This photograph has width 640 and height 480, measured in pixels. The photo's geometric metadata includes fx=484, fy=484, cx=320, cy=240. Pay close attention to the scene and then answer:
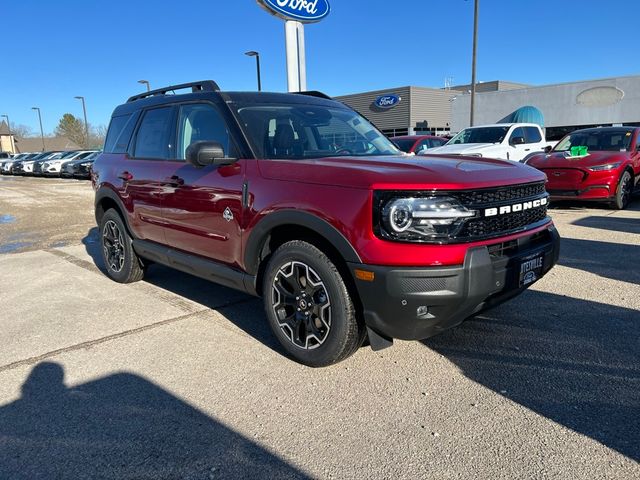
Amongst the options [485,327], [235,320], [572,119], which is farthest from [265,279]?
[572,119]

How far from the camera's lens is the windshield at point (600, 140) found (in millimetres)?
9414

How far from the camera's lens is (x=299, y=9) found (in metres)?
13.6

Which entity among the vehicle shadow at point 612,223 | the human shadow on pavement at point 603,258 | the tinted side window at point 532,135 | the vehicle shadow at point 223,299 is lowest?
the vehicle shadow at point 223,299

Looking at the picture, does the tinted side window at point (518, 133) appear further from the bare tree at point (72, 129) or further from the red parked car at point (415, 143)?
the bare tree at point (72, 129)

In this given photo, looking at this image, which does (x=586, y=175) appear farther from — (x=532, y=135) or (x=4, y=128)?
(x=4, y=128)

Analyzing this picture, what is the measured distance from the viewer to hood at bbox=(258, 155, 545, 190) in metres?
2.70

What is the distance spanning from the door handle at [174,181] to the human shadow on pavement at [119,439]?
1.68m

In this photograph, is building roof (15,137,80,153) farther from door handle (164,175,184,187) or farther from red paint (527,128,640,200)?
door handle (164,175,184,187)

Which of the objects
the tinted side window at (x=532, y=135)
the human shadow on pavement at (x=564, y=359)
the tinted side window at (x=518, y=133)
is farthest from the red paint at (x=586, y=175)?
the human shadow on pavement at (x=564, y=359)

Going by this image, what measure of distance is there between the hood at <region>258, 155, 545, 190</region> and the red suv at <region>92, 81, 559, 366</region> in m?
0.01

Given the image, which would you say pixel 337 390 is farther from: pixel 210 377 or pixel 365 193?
pixel 365 193

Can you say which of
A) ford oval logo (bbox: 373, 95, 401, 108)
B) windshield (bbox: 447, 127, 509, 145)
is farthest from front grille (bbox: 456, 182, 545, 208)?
ford oval logo (bbox: 373, 95, 401, 108)

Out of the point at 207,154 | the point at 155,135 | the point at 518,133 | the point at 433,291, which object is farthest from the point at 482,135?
the point at 433,291

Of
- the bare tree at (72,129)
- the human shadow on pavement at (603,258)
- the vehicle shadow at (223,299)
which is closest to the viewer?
the vehicle shadow at (223,299)
